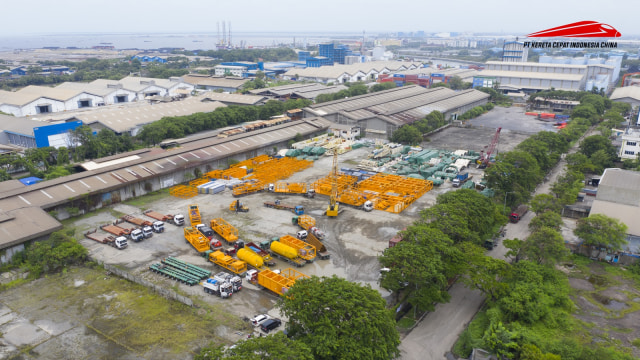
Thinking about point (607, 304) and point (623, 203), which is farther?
point (623, 203)

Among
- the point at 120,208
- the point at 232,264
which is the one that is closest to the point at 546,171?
the point at 232,264

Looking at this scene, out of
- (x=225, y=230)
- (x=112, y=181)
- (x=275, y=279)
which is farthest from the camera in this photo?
(x=112, y=181)

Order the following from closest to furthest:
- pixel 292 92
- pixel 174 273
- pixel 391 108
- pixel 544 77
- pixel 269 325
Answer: pixel 269 325
pixel 174 273
pixel 391 108
pixel 292 92
pixel 544 77

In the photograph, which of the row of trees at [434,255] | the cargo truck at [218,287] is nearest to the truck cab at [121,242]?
the cargo truck at [218,287]

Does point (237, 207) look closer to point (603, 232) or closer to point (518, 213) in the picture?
point (518, 213)

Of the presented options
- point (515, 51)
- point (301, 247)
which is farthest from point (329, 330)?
point (515, 51)

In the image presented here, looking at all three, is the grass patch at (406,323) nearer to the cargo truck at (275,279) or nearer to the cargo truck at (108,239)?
the cargo truck at (275,279)

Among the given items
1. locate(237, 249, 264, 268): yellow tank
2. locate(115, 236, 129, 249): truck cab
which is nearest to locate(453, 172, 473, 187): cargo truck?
locate(237, 249, 264, 268): yellow tank

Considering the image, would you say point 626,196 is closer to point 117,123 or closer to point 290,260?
point 290,260
